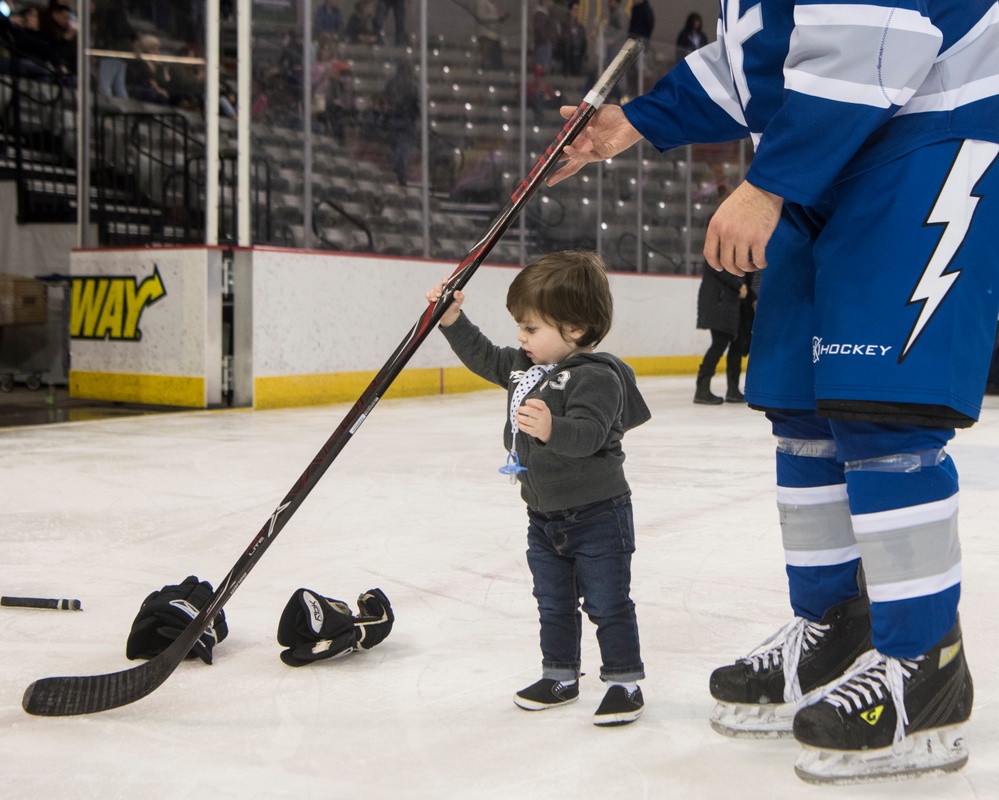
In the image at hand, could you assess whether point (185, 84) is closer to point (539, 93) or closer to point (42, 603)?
point (539, 93)

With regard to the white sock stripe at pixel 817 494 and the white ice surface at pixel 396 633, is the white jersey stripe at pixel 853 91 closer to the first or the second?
the white sock stripe at pixel 817 494

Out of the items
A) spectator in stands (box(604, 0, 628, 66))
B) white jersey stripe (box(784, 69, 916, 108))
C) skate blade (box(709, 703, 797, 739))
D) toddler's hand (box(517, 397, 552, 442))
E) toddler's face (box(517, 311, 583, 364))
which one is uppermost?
spectator in stands (box(604, 0, 628, 66))

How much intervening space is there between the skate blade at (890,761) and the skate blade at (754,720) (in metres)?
0.13

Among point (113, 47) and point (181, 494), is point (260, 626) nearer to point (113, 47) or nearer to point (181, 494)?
point (181, 494)

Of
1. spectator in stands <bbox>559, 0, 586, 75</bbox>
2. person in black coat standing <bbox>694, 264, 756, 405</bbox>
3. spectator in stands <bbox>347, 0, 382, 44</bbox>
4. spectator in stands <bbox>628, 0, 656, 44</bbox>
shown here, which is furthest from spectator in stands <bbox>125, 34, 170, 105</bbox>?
spectator in stands <bbox>628, 0, 656, 44</bbox>

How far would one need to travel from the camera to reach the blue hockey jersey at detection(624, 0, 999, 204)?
3.98 ft

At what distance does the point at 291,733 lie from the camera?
148 centimetres

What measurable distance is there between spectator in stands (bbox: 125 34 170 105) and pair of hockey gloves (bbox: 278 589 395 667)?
20.1ft

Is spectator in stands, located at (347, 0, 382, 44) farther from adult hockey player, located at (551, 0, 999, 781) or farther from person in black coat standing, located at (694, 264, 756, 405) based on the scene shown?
adult hockey player, located at (551, 0, 999, 781)

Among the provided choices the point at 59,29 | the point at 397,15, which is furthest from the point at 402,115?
the point at 59,29

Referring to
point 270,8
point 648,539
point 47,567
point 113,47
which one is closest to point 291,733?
point 47,567

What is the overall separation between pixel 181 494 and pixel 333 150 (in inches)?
155

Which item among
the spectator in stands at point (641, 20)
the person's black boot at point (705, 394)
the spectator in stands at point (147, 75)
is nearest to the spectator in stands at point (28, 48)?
the spectator in stands at point (147, 75)

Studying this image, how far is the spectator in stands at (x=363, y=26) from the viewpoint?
7.10m
